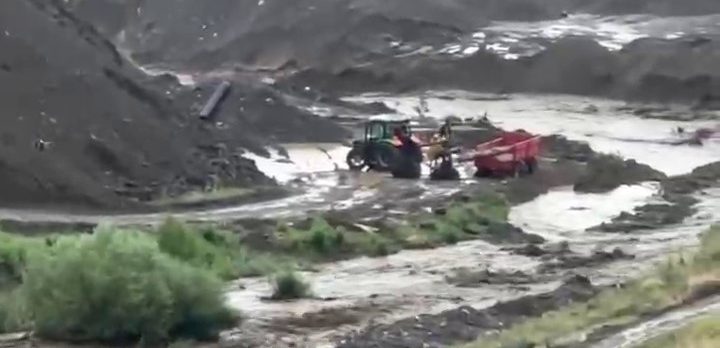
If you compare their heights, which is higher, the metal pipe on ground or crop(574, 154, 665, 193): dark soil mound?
the metal pipe on ground

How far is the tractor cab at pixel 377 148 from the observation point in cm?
4269

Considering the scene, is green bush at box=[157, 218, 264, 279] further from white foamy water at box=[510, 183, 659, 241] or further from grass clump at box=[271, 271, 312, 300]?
white foamy water at box=[510, 183, 659, 241]

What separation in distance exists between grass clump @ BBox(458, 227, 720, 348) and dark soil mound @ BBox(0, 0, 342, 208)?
18.1 meters

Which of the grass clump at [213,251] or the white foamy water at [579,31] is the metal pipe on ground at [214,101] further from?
the white foamy water at [579,31]

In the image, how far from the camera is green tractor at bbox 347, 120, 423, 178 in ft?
136

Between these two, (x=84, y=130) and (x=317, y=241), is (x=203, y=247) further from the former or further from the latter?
(x=84, y=130)

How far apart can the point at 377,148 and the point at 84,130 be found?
9.29 m

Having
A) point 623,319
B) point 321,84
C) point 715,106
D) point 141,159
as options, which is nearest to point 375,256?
point 141,159

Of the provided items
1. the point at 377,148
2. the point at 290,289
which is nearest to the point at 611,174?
the point at 377,148

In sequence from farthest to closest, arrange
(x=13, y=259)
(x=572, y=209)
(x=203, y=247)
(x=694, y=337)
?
(x=572, y=209), (x=203, y=247), (x=13, y=259), (x=694, y=337)

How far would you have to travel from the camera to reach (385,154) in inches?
1686

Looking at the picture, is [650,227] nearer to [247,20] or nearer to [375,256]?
[375,256]

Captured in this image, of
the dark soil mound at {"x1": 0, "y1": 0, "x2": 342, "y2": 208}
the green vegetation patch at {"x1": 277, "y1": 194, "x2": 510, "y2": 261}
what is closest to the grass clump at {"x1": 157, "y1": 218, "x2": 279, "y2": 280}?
the green vegetation patch at {"x1": 277, "y1": 194, "x2": 510, "y2": 261}

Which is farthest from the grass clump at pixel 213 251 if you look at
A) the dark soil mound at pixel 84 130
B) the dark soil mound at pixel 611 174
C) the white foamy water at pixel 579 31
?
the white foamy water at pixel 579 31
